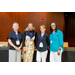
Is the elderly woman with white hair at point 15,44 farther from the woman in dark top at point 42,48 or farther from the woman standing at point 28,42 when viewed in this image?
the woman in dark top at point 42,48

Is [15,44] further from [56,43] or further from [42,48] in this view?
[56,43]

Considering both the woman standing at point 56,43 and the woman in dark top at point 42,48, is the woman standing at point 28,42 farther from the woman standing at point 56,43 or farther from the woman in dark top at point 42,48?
the woman standing at point 56,43

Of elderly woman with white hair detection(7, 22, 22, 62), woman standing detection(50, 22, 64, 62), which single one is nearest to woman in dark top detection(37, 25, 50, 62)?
woman standing detection(50, 22, 64, 62)

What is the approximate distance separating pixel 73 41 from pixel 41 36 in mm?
4471

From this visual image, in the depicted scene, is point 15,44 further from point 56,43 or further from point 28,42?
point 56,43

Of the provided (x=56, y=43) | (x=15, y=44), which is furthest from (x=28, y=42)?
(x=56, y=43)

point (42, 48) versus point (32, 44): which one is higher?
point (32, 44)

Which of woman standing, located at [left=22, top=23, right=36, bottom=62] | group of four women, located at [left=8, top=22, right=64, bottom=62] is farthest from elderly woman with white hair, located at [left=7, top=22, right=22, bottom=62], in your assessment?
woman standing, located at [left=22, top=23, right=36, bottom=62]

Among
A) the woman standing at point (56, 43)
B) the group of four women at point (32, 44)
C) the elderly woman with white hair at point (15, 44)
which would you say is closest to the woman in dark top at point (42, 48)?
the group of four women at point (32, 44)

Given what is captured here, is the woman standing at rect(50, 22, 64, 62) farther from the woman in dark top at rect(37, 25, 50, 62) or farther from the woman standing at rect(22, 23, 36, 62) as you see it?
the woman standing at rect(22, 23, 36, 62)

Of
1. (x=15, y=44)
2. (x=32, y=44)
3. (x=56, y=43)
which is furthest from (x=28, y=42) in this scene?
(x=56, y=43)

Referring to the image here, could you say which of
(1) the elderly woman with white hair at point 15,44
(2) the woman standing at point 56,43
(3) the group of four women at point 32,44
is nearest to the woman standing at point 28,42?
(3) the group of four women at point 32,44

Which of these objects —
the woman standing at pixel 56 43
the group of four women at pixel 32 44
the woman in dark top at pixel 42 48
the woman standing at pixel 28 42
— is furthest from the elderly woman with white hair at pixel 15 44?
the woman standing at pixel 56 43

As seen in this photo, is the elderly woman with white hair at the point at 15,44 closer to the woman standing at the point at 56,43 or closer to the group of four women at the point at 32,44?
the group of four women at the point at 32,44
